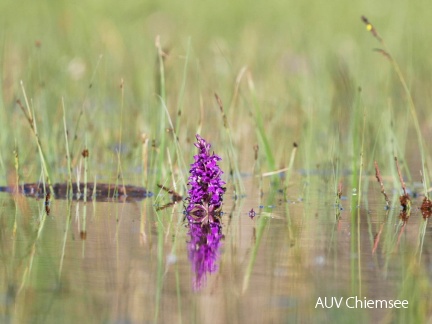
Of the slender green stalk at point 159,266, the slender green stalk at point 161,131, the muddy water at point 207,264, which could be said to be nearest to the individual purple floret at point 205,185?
the muddy water at point 207,264

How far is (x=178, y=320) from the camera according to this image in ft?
11.1

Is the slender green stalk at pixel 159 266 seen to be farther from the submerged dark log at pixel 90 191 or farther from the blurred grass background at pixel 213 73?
the blurred grass background at pixel 213 73

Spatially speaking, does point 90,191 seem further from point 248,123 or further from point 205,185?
point 248,123

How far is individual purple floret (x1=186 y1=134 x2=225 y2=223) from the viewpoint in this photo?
18.3 feet

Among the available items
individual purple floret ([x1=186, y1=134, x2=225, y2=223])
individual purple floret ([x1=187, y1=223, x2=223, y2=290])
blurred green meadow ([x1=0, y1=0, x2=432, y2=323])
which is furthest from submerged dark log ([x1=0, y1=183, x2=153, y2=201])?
individual purple floret ([x1=187, y1=223, x2=223, y2=290])

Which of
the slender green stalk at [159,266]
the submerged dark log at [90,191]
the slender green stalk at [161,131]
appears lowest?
the slender green stalk at [159,266]

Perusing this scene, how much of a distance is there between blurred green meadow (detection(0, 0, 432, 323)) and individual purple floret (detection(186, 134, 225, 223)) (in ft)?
0.47

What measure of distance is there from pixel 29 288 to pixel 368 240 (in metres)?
1.72

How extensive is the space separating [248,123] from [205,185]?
13.8 ft

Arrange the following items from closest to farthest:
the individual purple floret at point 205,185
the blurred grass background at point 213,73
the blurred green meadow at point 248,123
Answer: the blurred green meadow at point 248,123
the individual purple floret at point 205,185
the blurred grass background at point 213,73

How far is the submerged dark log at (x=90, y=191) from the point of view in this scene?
6.60 meters

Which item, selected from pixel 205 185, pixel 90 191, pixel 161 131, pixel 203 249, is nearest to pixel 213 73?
pixel 161 131

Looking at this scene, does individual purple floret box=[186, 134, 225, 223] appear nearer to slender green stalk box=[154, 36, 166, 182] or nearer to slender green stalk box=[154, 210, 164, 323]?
slender green stalk box=[154, 210, 164, 323]

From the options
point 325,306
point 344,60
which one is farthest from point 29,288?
point 344,60
